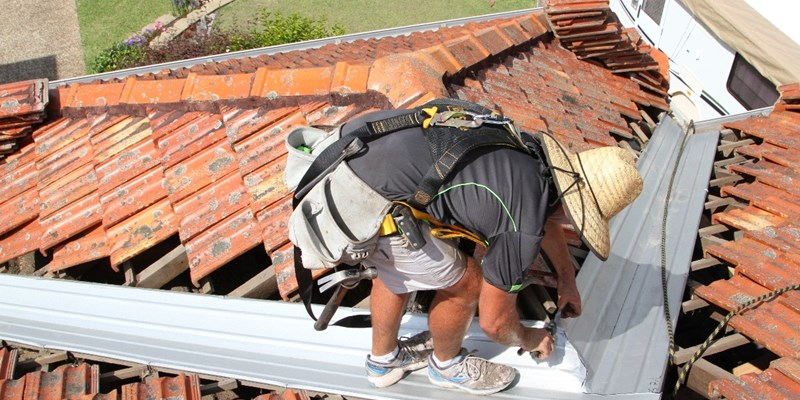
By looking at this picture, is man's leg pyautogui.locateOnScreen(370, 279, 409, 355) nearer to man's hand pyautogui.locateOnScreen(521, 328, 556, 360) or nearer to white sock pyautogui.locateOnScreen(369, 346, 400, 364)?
white sock pyautogui.locateOnScreen(369, 346, 400, 364)

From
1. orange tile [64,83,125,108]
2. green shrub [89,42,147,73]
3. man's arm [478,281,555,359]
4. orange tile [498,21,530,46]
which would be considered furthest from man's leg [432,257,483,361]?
green shrub [89,42,147,73]

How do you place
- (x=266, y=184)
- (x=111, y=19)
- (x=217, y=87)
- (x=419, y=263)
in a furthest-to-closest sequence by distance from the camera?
Result: (x=111, y=19) → (x=217, y=87) → (x=266, y=184) → (x=419, y=263)

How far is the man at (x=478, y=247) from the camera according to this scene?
2.43 m

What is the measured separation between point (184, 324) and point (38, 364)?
2.32ft

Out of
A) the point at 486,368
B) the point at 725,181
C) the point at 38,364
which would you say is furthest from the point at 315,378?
the point at 725,181

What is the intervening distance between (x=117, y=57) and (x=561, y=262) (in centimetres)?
1448

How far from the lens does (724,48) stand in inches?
452

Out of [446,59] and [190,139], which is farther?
[446,59]

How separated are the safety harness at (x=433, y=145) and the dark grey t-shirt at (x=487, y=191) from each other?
31 millimetres

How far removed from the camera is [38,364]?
133 inches

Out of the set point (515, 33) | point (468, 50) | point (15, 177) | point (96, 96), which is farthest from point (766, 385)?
point (15, 177)

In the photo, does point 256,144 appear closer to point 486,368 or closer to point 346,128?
point 346,128

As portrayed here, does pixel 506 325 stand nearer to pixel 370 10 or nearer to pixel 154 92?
pixel 154 92

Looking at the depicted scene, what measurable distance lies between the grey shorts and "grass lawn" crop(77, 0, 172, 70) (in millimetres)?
15845
